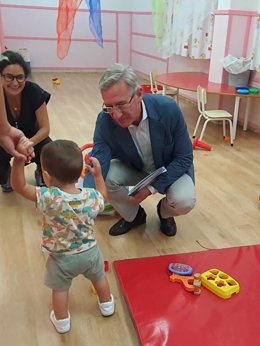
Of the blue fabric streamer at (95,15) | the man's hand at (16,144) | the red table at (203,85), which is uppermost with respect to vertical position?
the blue fabric streamer at (95,15)

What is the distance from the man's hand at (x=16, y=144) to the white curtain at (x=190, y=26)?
3.58 meters

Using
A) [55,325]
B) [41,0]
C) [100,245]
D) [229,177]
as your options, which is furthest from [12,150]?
[41,0]

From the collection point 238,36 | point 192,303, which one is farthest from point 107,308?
point 238,36

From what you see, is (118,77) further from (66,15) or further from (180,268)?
(66,15)

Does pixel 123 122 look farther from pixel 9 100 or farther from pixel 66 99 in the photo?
pixel 66 99

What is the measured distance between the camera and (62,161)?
3.84ft

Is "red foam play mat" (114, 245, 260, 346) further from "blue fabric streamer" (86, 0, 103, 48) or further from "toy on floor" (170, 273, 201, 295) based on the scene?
"blue fabric streamer" (86, 0, 103, 48)

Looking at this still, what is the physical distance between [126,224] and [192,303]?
68cm

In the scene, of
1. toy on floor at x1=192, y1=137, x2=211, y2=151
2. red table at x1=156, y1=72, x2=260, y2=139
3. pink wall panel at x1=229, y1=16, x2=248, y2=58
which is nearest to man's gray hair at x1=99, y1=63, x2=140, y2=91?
toy on floor at x1=192, y1=137, x2=211, y2=151

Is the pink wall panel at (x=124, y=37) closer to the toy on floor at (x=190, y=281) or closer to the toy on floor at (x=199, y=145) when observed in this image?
the toy on floor at (x=199, y=145)

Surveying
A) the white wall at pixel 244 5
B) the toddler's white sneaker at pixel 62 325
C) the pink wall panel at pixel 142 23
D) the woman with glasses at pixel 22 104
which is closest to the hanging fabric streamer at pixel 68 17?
the pink wall panel at pixel 142 23

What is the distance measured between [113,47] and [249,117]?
4723 mm

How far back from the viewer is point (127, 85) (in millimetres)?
1503

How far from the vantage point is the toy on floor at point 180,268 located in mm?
1620
